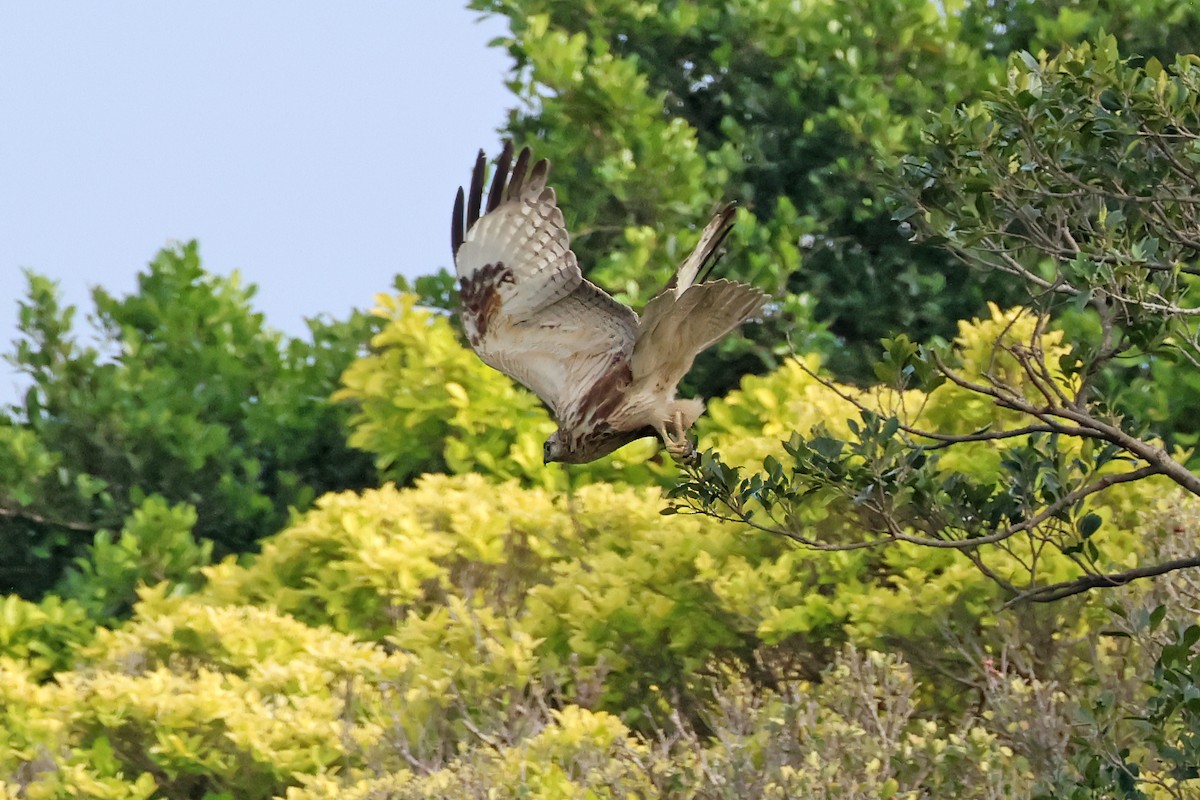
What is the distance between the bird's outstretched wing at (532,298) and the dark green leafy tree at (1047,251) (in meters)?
0.71

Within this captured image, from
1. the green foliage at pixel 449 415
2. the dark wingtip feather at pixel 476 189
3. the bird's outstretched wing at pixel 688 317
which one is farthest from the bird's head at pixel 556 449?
the green foliage at pixel 449 415

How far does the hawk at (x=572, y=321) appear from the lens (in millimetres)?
4855

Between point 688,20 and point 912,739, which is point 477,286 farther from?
point 688,20

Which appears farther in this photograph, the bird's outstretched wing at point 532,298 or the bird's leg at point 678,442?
the bird's outstretched wing at point 532,298

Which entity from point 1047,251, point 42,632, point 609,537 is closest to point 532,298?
point 1047,251

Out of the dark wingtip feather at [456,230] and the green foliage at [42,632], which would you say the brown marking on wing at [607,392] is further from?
the green foliage at [42,632]

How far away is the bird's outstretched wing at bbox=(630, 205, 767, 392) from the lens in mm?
4664

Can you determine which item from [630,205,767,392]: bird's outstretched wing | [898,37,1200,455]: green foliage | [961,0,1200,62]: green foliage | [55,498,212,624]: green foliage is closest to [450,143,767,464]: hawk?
[630,205,767,392]: bird's outstretched wing

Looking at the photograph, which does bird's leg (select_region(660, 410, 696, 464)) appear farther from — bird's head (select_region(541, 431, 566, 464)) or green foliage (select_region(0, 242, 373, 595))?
green foliage (select_region(0, 242, 373, 595))

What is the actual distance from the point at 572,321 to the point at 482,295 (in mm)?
384

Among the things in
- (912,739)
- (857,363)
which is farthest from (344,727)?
(857,363)

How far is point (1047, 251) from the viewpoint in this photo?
4.61m

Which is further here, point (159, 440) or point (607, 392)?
point (159, 440)

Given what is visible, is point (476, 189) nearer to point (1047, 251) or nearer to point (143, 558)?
point (1047, 251)
